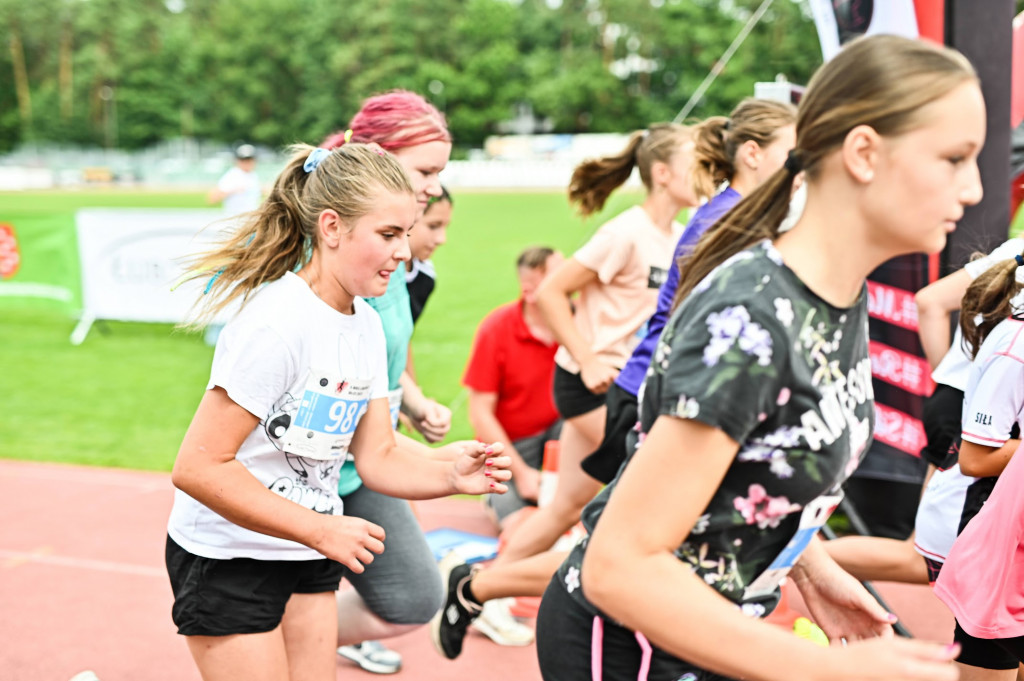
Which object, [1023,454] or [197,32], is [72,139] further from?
[1023,454]

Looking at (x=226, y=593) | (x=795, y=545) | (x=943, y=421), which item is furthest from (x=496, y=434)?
(x=795, y=545)

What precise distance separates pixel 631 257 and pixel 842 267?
9.25 feet

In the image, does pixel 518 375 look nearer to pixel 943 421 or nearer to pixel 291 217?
pixel 943 421

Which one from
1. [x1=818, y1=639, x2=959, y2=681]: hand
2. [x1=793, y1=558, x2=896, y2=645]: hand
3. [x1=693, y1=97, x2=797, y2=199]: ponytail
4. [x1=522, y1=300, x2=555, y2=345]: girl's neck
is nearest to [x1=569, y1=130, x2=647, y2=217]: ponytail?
[x1=693, y1=97, x2=797, y2=199]: ponytail

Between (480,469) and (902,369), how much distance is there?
338cm

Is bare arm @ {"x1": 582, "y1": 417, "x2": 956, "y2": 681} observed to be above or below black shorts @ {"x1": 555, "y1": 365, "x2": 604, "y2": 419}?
above

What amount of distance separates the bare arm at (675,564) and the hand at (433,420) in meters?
2.09

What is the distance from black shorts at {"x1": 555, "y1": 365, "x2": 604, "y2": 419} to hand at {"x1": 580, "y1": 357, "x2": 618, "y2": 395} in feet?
0.36

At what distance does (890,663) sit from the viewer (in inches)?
50.4

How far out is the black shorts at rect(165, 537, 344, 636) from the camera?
96.8 inches

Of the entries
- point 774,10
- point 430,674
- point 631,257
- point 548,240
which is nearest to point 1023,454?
point 631,257

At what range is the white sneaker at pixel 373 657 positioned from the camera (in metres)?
4.06

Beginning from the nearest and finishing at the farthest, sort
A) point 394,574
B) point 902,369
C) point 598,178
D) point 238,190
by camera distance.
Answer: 1. point 394,574
2. point 598,178
3. point 902,369
4. point 238,190

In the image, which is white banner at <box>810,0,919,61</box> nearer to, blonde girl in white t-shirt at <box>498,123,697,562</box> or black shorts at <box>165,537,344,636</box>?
blonde girl in white t-shirt at <box>498,123,697,562</box>
